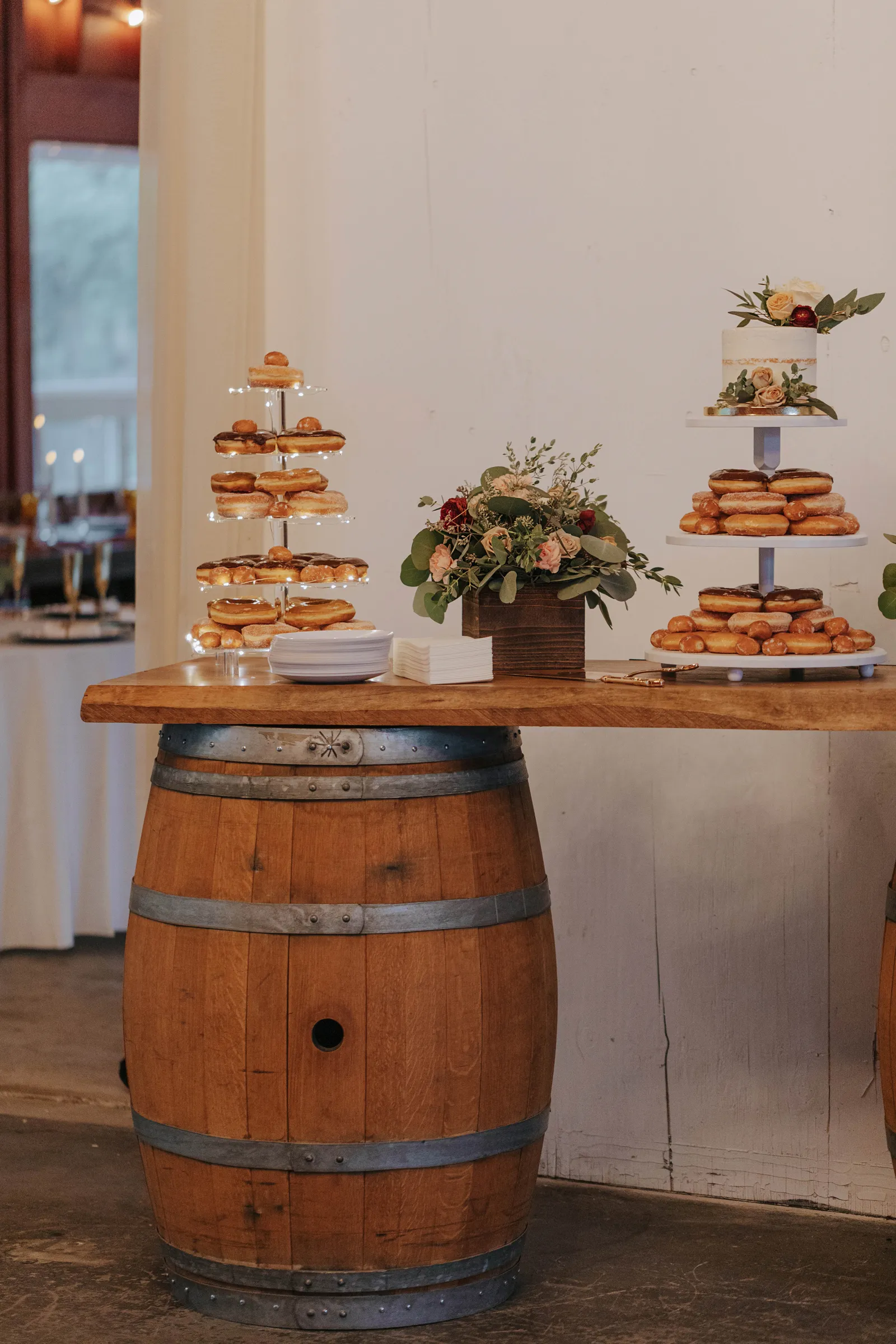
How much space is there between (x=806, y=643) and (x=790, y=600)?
0.08 m

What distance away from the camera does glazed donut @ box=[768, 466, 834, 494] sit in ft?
7.27

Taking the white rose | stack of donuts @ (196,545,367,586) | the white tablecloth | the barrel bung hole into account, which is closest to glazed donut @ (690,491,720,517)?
the white rose

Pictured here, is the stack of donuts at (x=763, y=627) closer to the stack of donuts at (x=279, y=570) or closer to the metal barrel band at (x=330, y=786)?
the metal barrel band at (x=330, y=786)

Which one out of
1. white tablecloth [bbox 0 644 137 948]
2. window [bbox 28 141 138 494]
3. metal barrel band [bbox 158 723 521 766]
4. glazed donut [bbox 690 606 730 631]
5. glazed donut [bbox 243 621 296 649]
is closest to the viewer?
metal barrel band [bbox 158 723 521 766]

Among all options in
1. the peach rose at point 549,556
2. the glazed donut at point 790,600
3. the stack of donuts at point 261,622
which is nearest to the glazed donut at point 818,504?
the glazed donut at point 790,600

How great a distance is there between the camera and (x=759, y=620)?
220cm

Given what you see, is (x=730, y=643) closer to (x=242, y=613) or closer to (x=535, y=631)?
(x=535, y=631)

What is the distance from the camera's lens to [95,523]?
504 centimetres

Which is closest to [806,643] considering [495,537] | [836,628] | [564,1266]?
[836,628]

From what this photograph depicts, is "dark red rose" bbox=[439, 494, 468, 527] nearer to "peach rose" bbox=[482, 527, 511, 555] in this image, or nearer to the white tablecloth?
"peach rose" bbox=[482, 527, 511, 555]

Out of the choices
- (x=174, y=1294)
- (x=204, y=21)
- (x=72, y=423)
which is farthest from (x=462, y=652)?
(x=72, y=423)

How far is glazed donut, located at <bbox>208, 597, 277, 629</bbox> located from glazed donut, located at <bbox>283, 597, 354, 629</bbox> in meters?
0.03

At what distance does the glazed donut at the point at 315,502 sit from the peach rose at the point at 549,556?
0.46 meters

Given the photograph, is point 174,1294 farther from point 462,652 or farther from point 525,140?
point 525,140
